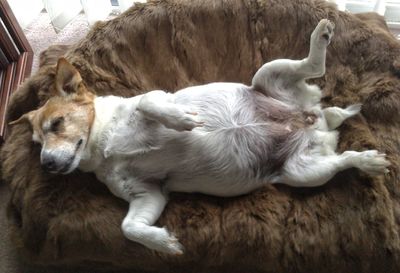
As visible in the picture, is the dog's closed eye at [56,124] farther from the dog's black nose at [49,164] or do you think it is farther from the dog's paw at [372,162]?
the dog's paw at [372,162]

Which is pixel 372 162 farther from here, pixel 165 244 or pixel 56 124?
pixel 56 124

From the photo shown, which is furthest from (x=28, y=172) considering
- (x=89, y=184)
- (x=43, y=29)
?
(x=43, y=29)

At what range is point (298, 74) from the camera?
5.59ft

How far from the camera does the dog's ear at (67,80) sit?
1596 mm

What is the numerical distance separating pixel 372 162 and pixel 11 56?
2042 mm

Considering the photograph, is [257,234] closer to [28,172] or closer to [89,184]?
[89,184]

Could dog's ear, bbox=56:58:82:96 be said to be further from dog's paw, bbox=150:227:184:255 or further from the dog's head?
dog's paw, bbox=150:227:184:255

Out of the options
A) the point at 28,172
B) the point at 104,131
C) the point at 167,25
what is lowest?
the point at 28,172

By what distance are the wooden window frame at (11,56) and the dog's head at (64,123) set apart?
2.77 ft

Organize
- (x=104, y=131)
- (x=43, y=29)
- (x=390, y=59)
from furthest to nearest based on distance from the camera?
(x=43, y=29) → (x=390, y=59) → (x=104, y=131)

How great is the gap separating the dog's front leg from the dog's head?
26 cm

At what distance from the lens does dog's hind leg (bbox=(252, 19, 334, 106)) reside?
164 cm

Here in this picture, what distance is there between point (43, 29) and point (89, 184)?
1592 mm

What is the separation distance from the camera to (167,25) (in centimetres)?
197
